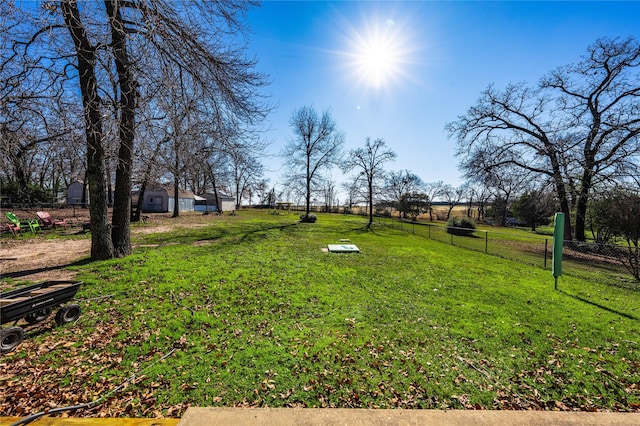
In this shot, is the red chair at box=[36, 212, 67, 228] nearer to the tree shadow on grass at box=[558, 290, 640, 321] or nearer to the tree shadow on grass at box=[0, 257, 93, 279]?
the tree shadow on grass at box=[0, 257, 93, 279]

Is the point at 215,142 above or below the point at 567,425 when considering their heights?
above

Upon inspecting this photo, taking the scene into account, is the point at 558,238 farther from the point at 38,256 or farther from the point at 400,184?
the point at 400,184

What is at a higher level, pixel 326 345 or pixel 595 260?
pixel 326 345

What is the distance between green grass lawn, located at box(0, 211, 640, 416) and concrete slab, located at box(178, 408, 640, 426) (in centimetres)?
20

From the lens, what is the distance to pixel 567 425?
226 cm

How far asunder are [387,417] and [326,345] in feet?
4.59

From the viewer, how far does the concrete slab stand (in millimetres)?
2256

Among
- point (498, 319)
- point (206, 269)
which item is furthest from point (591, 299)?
point (206, 269)

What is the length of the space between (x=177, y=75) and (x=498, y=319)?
808 centimetres

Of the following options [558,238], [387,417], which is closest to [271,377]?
[387,417]

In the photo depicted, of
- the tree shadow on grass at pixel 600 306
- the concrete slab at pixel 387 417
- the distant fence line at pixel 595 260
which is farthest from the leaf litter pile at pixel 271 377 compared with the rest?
the distant fence line at pixel 595 260

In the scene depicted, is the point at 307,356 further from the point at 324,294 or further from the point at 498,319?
the point at 498,319

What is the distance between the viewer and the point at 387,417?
2334mm

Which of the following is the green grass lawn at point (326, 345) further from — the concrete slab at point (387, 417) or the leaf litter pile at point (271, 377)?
the concrete slab at point (387, 417)
